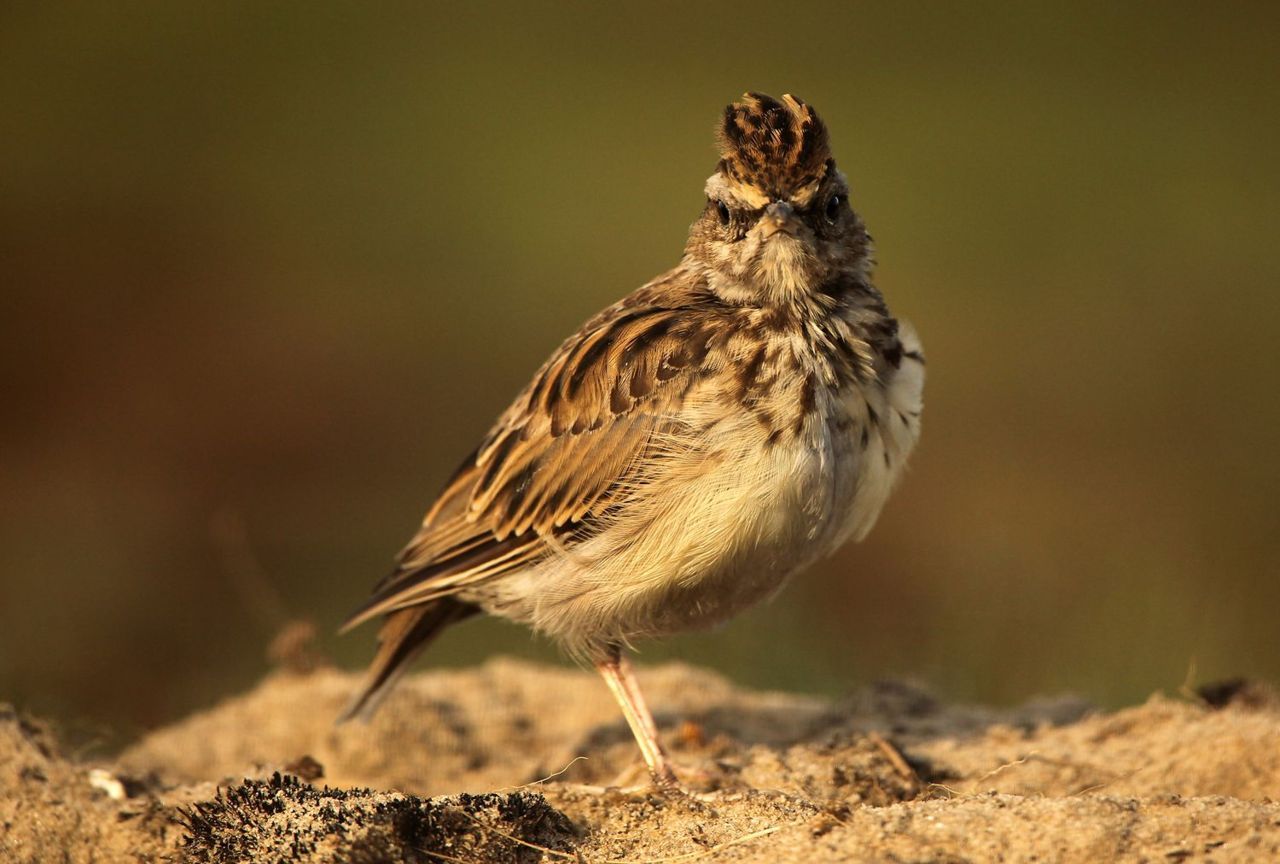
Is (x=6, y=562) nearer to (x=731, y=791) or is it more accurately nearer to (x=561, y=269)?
(x=731, y=791)

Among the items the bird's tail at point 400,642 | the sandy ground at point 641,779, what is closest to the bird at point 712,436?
the bird's tail at point 400,642

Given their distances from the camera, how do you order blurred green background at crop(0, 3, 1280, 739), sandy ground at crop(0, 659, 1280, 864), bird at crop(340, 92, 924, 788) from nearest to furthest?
sandy ground at crop(0, 659, 1280, 864) < bird at crop(340, 92, 924, 788) < blurred green background at crop(0, 3, 1280, 739)

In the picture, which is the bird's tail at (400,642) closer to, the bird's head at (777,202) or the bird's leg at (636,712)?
the bird's leg at (636,712)

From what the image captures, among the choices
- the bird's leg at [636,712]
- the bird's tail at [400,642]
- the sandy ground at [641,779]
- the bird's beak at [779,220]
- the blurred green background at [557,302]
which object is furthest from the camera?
the blurred green background at [557,302]

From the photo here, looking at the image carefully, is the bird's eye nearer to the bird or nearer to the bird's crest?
the bird

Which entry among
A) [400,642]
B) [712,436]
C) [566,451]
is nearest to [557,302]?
[400,642]

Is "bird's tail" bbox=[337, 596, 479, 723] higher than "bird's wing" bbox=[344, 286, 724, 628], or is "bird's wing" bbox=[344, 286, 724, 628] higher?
"bird's wing" bbox=[344, 286, 724, 628]

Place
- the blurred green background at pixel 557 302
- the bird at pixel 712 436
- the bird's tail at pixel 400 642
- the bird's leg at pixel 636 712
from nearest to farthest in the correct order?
the bird at pixel 712 436 < the bird's leg at pixel 636 712 < the bird's tail at pixel 400 642 < the blurred green background at pixel 557 302

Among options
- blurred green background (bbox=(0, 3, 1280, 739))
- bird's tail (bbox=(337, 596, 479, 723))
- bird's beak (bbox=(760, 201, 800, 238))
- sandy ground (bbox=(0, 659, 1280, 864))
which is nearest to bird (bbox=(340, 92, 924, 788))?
bird's beak (bbox=(760, 201, 800, 238))
